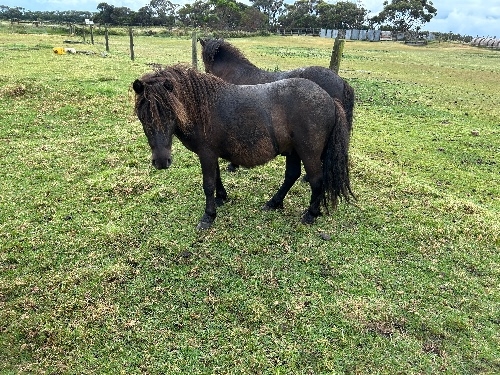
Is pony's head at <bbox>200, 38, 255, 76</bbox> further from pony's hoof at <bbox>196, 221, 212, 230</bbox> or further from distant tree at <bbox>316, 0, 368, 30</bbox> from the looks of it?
distant tree at <bbox>316, 0, 368, 30</bbox>

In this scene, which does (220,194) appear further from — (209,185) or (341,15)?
(341,15)

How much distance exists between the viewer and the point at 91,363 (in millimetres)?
2975

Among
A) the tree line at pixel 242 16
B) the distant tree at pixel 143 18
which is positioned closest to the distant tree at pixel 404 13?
the tree line at pixel 242 16

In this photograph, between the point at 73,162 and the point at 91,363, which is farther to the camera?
the point at 73,162

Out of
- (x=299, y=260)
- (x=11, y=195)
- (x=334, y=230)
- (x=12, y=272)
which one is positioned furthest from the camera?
(x=11, y=195)

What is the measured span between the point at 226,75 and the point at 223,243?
334cm

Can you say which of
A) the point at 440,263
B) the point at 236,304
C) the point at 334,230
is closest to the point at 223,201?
the point at 334,230

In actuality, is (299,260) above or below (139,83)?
below

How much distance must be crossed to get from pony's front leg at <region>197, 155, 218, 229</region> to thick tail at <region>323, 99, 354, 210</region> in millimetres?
1398

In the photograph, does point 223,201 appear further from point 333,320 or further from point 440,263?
point 440,263

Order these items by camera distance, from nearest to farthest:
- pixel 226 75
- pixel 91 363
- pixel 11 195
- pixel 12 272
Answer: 1. pixel 91 363
2. pixel 12 272
3. pixel 11 195
4. pixel 226 75

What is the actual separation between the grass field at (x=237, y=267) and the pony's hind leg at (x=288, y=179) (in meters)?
0.17

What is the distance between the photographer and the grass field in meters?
3.12

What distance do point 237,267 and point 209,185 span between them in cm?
114
